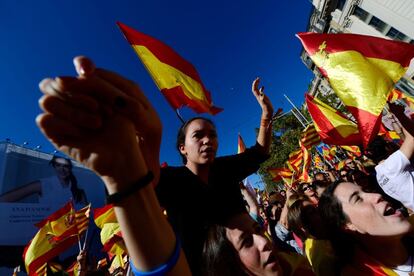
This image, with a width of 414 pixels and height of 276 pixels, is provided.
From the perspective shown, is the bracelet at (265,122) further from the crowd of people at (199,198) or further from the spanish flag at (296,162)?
the spanish flag at (296,162)

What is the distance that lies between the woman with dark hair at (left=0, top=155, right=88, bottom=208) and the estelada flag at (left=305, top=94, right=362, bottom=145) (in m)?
20.8

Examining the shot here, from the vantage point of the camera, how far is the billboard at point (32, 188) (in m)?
17.4

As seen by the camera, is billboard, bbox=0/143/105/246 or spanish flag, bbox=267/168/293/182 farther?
billboard, bbox=0/143/105/246

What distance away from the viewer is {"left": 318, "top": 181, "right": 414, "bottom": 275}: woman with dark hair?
180 cm

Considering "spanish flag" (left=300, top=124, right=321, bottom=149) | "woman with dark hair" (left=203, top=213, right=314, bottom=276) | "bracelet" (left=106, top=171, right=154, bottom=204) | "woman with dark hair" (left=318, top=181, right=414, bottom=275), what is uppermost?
"spanish flag" (left=300, top=124, right=321, bottom=149)

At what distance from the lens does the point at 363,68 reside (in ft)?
9.98

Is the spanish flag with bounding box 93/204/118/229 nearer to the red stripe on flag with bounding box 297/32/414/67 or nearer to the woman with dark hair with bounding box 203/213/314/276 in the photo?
the woman with dark hair with bounding box 203/213/314/276

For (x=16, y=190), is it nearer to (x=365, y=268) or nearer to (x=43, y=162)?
(x=43, y=162)

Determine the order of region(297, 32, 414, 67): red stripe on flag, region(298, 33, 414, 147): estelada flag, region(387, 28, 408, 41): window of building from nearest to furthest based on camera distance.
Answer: region(298, 33, 414, 147): estelada flag → region(297, 32, 414, 67): red stripe on flag → region(387, 28, 408, 41): window of building

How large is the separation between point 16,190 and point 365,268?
23.3 metres

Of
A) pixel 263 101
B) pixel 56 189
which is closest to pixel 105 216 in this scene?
pixel 263 101

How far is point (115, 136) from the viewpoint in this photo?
0.64 meters

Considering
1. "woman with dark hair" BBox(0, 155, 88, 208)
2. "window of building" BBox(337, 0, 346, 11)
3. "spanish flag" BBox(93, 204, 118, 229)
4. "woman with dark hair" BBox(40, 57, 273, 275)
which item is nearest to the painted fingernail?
"woman with dark hair" BBox(40, 57, 273, 275)

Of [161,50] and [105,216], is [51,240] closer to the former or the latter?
[105,216]
